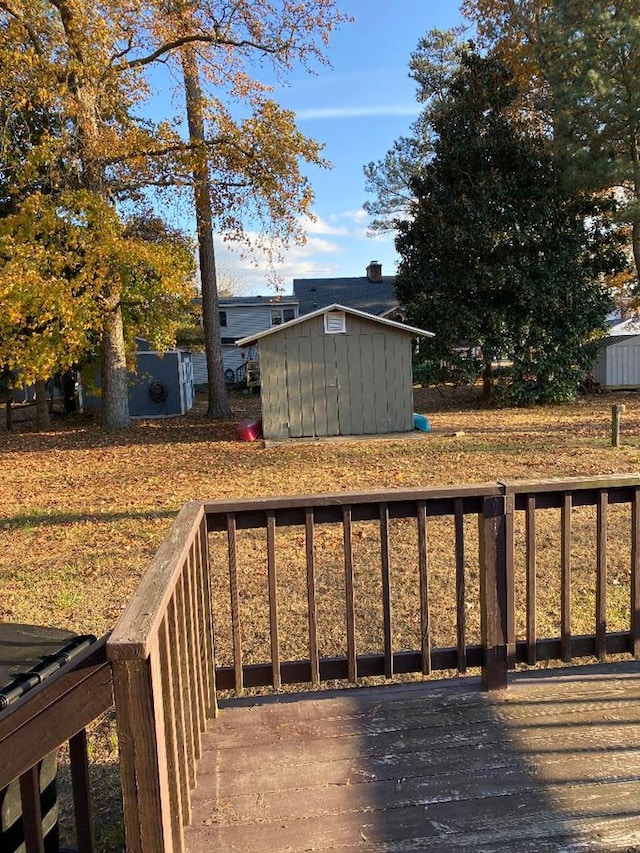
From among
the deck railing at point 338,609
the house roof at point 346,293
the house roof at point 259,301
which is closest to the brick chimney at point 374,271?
the house roof at point 346,293

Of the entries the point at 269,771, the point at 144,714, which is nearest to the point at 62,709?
the point at 144,714

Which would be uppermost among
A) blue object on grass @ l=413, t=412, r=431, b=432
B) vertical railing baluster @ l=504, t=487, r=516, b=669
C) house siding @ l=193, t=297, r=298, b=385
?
house siding @ l=193, t=297, r=298, b=385

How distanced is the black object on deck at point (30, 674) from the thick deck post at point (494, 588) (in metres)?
1.54

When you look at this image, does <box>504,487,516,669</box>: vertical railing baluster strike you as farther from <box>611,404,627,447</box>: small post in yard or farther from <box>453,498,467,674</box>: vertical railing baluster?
<box>611,404,627,447</box>: small post in yard

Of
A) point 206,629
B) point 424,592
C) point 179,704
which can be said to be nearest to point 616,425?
point 424,592

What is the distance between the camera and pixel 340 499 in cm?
277

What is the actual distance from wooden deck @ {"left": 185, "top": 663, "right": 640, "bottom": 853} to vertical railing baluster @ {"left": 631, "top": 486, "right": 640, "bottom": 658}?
0.45 ft

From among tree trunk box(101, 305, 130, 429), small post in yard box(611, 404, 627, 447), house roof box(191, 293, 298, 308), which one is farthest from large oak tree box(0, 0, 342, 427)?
house roof box(191, 293, 298, 308)

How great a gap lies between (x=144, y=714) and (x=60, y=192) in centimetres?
1428

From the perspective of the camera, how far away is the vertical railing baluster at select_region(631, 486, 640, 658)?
288cm

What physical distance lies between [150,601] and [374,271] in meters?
39.1

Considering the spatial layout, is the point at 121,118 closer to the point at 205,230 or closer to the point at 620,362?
the point at 205,230

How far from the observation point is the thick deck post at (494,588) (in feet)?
8.83

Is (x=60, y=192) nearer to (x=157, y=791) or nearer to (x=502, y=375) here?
(x=502, y=375)
